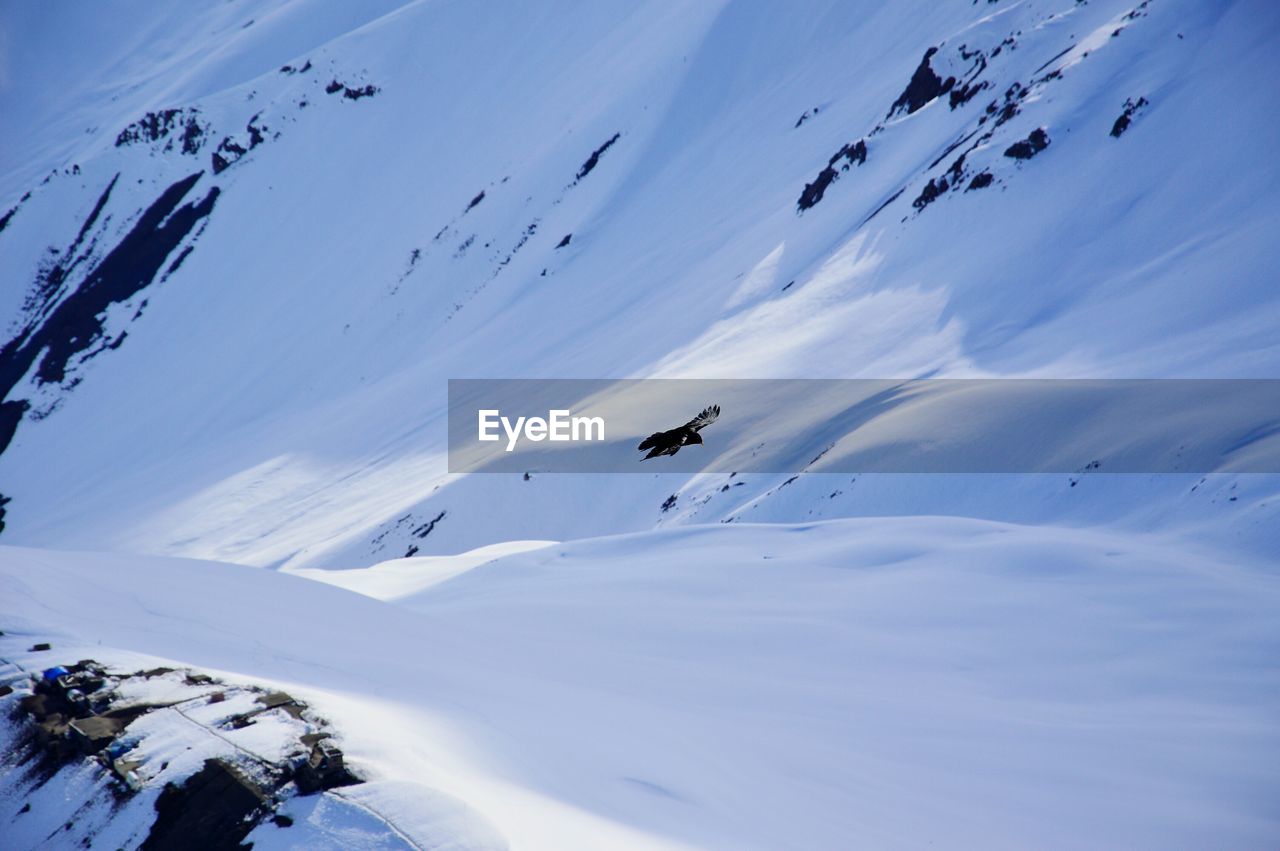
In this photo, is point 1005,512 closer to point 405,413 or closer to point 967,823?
point 967,823

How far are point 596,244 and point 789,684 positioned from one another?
5831cm

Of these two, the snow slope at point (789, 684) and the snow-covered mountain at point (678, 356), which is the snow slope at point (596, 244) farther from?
the snow slope at point (789, 684)

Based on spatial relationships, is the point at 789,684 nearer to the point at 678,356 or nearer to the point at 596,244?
the point at 678,356

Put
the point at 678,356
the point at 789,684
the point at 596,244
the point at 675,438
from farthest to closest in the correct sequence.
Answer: the point at 596,244
the point at 678,356
the point at 789,684
the point at 675,438

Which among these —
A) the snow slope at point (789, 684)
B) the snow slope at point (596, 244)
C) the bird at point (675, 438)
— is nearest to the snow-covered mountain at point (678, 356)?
→ the snow slope at point (789, 684)

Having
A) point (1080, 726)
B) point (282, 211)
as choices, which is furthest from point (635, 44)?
point (1080, 726)


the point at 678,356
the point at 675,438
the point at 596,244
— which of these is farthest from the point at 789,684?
the point at 596,244

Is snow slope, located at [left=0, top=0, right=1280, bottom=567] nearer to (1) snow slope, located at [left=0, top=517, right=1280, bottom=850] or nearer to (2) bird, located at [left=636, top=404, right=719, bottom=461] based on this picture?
(1) snow slope, located at [left=0, top=517, right=1280, bottom=850]

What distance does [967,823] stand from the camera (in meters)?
10.5

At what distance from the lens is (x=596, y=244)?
7050 cm

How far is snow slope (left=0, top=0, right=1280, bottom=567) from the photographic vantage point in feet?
129

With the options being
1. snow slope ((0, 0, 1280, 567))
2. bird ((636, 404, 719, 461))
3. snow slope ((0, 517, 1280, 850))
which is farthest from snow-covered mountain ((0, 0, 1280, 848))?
bird ((636, 404, 719, 461))

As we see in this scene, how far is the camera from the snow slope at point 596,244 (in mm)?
39469

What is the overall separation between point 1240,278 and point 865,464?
13648 mm
